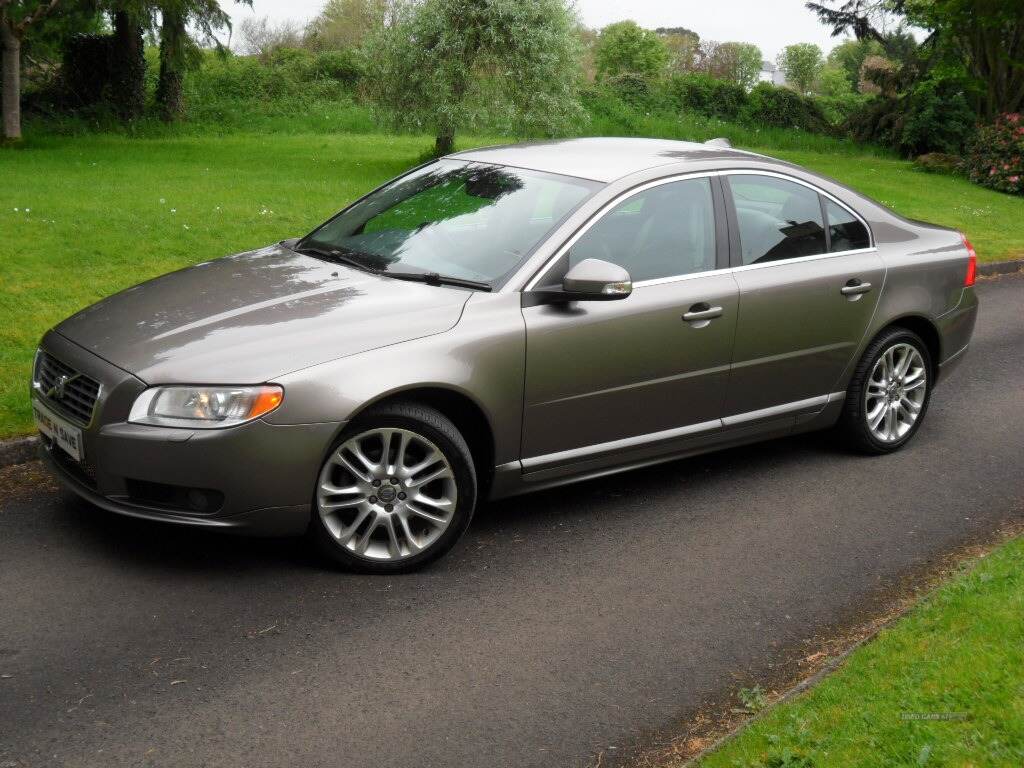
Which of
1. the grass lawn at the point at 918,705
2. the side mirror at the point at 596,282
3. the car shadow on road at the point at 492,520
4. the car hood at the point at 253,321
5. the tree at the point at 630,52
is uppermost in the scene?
the tree at the point at 630,52

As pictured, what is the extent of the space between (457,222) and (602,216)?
2.36 ft

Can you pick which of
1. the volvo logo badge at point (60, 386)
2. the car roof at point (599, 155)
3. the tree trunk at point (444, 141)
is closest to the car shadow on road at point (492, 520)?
the volvo logo badge at point (60, 386)

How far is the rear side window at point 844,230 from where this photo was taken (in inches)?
257

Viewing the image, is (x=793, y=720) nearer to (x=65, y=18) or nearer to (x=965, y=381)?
(x=965, y=381)

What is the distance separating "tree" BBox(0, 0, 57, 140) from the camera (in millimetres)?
21359

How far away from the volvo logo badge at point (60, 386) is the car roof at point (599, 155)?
2.47 meters

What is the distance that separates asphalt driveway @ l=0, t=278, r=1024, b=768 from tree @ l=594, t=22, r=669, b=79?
66.4m

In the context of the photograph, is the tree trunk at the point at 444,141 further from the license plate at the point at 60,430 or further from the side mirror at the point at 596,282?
the license plate at the point at 60,430

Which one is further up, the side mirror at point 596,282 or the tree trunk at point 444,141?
the side mirror at point 596,282

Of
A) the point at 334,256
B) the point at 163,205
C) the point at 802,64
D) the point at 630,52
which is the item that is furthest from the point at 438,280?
the point at 802,64

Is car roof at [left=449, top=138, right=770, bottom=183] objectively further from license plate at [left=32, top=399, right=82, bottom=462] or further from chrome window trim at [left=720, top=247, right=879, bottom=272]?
license plate at [left=32, top=399, right=82, bottom=462]

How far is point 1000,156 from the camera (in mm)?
24219

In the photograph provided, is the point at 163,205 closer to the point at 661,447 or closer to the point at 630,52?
the point at 661,447

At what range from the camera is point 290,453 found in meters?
4.63
